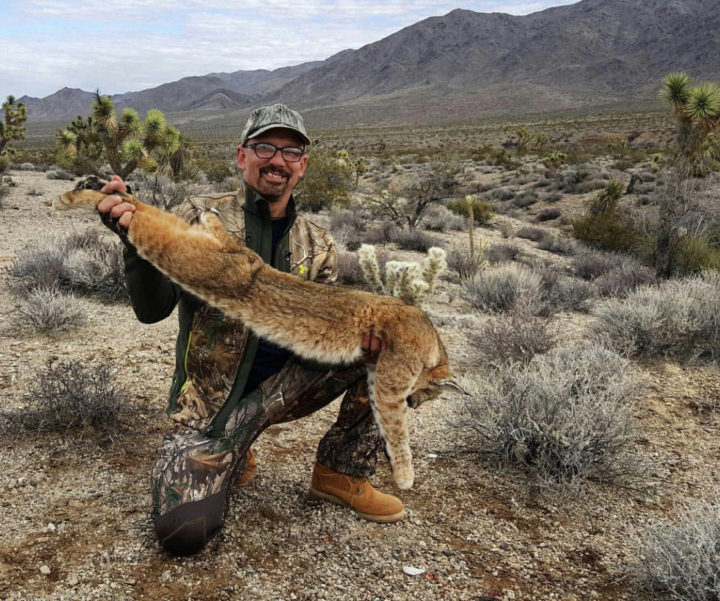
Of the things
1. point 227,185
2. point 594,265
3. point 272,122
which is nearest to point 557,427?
point 272,122

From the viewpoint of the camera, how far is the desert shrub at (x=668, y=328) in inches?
251

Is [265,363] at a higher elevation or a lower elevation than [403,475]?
higher

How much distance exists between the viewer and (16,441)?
3.95m

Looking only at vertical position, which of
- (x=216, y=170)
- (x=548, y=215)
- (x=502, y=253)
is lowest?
(x=502, y=253)

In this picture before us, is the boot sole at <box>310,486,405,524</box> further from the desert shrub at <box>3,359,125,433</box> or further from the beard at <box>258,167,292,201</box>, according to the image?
the beard at <box>258,167,292,201</box>

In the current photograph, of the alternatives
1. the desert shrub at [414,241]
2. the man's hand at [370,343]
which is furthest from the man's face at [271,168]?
the desert shrub at [414,241]

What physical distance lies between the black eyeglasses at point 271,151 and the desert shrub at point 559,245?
1255 cm

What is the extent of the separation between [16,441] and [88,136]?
40.3 ft

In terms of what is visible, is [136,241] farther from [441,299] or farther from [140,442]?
[441,299]

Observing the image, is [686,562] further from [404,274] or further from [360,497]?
[404,274]

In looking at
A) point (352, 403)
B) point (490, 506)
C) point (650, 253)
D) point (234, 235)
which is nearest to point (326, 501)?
point (352, 403)

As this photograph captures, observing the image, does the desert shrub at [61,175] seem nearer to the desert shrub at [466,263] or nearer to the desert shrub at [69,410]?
the desert shrub at [466,263]

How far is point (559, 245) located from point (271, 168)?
43.6ft

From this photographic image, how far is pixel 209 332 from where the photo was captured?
3162 millimetres
